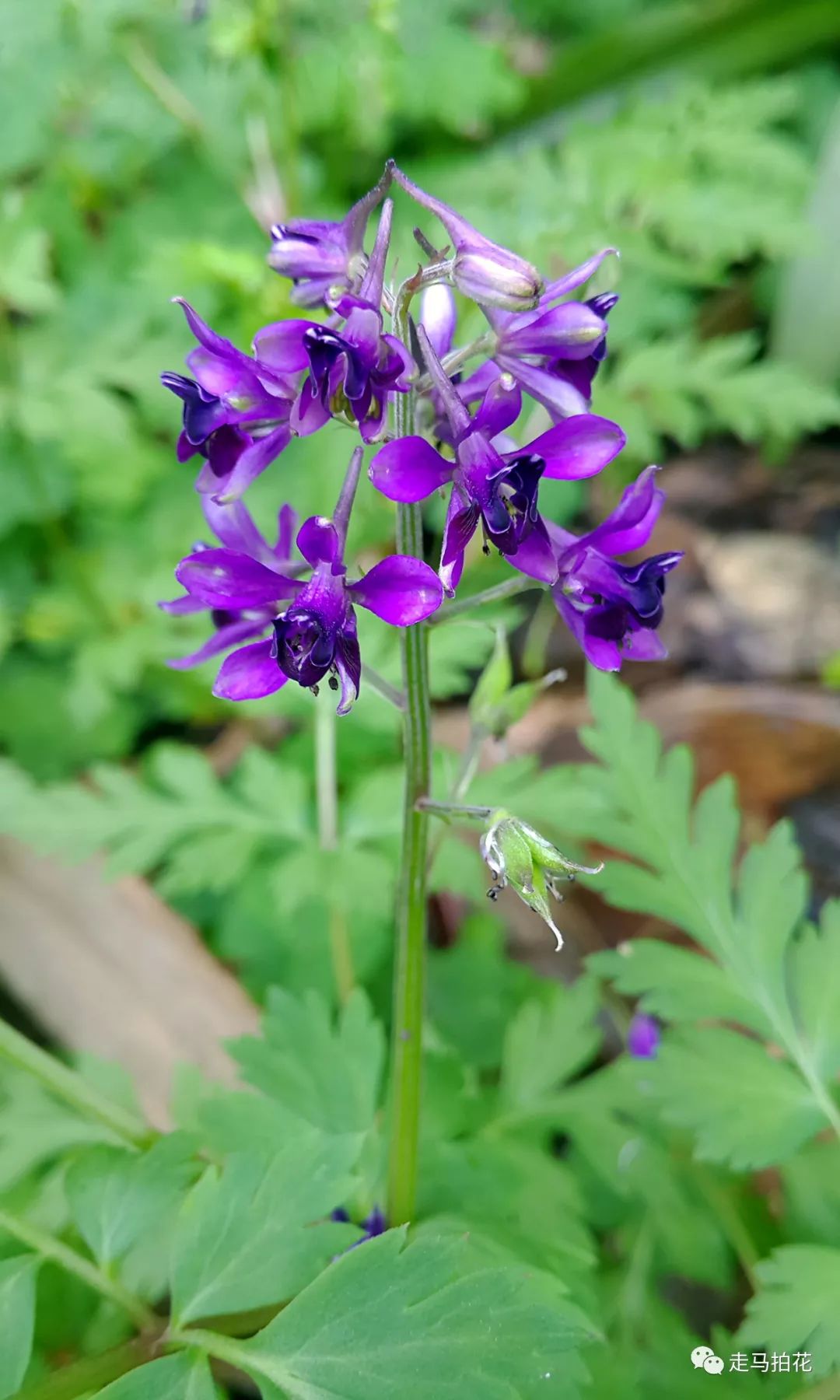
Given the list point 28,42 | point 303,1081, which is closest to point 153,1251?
point 303,1081

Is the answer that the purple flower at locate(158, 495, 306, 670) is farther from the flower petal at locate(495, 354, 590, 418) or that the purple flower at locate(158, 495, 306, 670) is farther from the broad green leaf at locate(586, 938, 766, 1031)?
the broad green leaf at locate(586, 938, 766, 1031)

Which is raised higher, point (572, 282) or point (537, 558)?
point (572, 282)

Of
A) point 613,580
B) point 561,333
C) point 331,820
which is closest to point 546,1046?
point 331,820

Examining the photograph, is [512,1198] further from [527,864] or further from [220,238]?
[220,238]

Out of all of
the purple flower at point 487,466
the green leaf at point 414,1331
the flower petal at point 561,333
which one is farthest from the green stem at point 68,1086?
the flower petal at point 561,333

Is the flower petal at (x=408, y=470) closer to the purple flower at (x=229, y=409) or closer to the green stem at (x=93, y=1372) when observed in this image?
the purple flower at (x=229, y=409)

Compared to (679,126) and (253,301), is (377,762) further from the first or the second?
(679,126)

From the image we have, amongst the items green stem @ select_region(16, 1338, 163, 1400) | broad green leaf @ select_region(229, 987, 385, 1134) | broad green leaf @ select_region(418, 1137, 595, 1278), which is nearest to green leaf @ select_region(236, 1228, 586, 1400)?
green stem @ select_region(16, 1338, 163, 1400)
